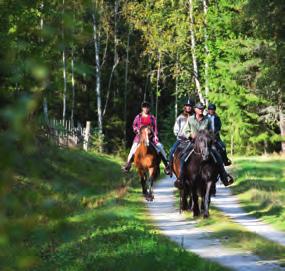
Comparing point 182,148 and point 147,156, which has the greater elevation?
point 182,148

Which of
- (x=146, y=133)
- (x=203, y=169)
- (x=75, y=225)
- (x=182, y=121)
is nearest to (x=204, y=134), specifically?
(x=203, y=169)

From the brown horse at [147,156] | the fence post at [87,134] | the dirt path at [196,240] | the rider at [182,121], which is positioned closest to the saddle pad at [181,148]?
the rider at [182,121]

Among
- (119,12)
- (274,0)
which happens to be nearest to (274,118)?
(119,12)

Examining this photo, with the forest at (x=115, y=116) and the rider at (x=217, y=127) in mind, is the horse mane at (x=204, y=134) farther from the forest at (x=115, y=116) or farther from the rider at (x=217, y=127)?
the rider at (x=217, y=127)

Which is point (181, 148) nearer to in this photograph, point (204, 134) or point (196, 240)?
point (204, 134)

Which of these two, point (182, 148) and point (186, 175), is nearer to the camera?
point (186, 175)

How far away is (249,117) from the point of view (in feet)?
149

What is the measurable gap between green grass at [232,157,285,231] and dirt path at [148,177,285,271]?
217 cm

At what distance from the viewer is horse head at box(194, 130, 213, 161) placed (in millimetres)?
14867

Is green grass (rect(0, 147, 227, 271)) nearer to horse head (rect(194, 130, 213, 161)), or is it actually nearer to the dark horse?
the dark horse

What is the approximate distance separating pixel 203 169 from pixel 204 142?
2.41ft

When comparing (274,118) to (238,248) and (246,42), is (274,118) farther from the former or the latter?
(238,248)

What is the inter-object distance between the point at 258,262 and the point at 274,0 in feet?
41.0

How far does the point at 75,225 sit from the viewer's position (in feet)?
8.83
